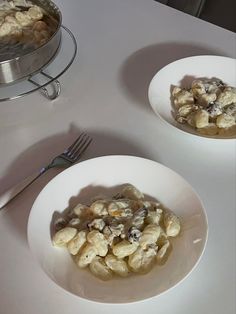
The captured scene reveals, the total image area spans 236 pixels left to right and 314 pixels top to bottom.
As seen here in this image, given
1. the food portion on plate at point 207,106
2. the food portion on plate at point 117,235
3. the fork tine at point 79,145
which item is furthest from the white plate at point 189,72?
the food portion on plate at point 117,235

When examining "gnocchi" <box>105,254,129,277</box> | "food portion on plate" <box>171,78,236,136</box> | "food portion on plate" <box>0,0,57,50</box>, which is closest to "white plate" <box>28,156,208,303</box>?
"gnocchi" <box>105,254,129,277</box>

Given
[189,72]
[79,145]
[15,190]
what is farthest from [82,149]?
[189,72]

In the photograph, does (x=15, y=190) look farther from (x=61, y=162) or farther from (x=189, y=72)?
(x=189, y=72)

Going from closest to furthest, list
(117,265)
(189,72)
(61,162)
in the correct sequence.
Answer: (117,265), (61,162), (189,72)

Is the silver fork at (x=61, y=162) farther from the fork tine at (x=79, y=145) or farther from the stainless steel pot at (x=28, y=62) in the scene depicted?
the stainless steel pot at (x=28, y=62)

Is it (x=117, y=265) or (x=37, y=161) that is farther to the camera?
(x=37, y=161)

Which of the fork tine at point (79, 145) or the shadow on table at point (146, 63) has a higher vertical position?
the shadow on table at point (146, 63)

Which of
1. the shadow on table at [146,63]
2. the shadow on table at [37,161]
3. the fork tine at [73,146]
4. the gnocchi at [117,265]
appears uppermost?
the shadow on table at [146,63]
